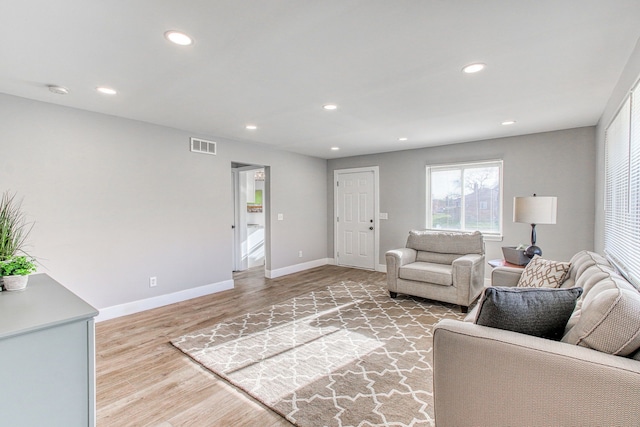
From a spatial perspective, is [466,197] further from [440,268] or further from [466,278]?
[466,278]

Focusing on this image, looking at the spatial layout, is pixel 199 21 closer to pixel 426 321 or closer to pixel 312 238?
pixel 426 321

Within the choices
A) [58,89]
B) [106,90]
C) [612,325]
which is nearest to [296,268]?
[106,90]

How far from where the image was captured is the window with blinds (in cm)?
190

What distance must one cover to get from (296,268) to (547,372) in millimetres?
5057

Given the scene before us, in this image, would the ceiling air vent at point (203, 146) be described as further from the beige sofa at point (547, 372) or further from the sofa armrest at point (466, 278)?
the beige sofa at point (547, 372)

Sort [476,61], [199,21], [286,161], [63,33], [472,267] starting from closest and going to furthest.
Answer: [199,21] → [63,33] → [476,61] → [472,267] → [286,161]

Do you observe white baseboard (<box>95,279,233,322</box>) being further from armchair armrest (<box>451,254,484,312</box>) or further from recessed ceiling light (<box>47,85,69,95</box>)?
armchair armrest (<box>451,254,484,312</box>)

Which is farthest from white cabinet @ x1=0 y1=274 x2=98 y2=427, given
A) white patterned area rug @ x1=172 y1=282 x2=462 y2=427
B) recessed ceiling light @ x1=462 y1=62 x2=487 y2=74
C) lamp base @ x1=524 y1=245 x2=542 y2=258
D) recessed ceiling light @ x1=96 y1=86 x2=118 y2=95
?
lamp base @ x1=524 y1=245 x2=542 y2=258

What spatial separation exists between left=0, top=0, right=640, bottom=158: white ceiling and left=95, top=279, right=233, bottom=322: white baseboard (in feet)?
7.33

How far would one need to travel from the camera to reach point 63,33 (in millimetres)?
1857

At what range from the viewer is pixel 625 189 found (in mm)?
2238

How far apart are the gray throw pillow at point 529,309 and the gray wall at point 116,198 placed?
150 inches

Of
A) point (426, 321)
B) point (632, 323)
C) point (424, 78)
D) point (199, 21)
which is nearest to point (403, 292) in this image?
point (426, 321)

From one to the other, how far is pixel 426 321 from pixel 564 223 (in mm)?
2567
